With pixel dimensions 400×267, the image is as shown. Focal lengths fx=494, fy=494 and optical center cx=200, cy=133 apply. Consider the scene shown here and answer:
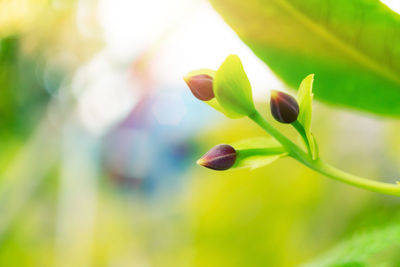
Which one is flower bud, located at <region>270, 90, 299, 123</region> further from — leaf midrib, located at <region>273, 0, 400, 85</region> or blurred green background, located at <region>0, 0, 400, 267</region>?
blurred green background, located at <region>0, 0, 400, 267</region>

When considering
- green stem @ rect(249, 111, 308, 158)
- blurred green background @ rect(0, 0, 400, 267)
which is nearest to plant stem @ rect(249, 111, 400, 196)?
green stem @ rect(249, 111, 308, 158)

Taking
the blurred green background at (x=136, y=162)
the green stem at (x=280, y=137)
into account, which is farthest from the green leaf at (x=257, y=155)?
the blurred green background at (x=136, y=162)

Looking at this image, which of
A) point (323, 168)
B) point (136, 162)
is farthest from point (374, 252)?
point (136, 162)

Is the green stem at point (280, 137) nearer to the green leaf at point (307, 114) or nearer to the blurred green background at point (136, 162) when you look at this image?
the green leaf at point (307, 114)

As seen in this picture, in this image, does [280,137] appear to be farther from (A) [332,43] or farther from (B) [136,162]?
(B) [136,162]

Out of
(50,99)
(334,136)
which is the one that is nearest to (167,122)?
(50,99)

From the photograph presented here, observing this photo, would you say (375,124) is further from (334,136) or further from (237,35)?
(237,35)
